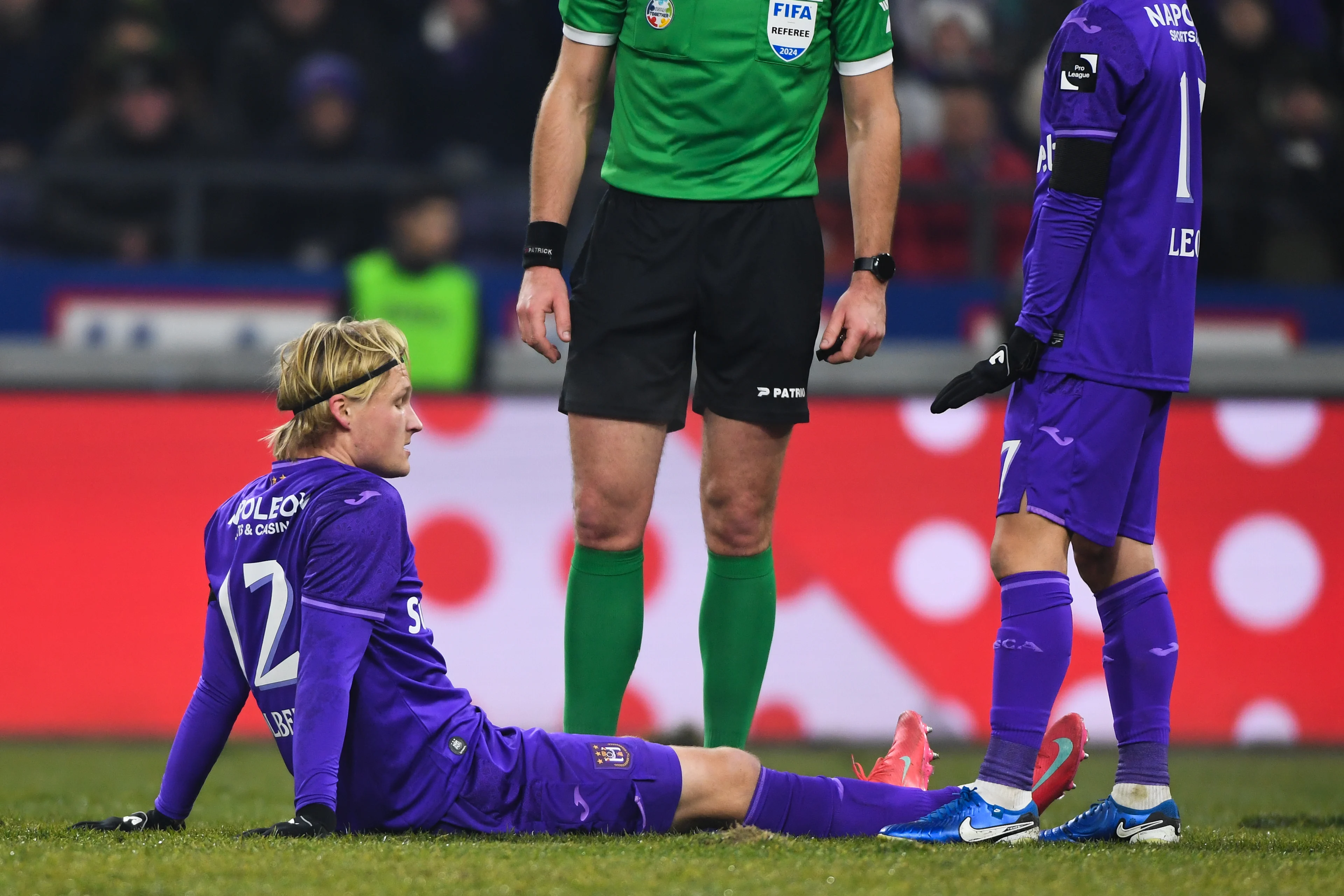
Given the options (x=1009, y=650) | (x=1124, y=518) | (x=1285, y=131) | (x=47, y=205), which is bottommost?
(x=1009, y=650)

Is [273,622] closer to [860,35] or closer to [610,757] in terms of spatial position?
[610,757]

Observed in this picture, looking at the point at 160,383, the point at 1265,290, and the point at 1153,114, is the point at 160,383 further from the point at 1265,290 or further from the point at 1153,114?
the point at 1265,290

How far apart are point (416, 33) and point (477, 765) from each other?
7.28 meters

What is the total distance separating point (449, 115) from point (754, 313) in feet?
19.8

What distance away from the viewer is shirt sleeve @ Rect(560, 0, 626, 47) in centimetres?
351

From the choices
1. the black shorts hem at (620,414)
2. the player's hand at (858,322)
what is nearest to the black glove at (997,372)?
the player's hand at (858,322)

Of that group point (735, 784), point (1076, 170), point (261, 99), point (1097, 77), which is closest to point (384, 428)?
point (735, 784)

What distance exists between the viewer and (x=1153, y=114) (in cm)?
313

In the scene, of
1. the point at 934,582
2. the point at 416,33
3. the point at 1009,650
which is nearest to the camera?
the point at 1009,650

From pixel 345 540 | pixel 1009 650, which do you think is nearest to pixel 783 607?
pixel 1009 650

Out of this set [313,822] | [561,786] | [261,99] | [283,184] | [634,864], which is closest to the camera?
[634,864]

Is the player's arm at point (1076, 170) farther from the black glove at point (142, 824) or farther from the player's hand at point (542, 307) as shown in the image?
the black glove at point (142, 824)

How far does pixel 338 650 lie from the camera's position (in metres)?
2.71

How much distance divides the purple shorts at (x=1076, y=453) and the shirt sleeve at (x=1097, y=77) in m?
0.47
